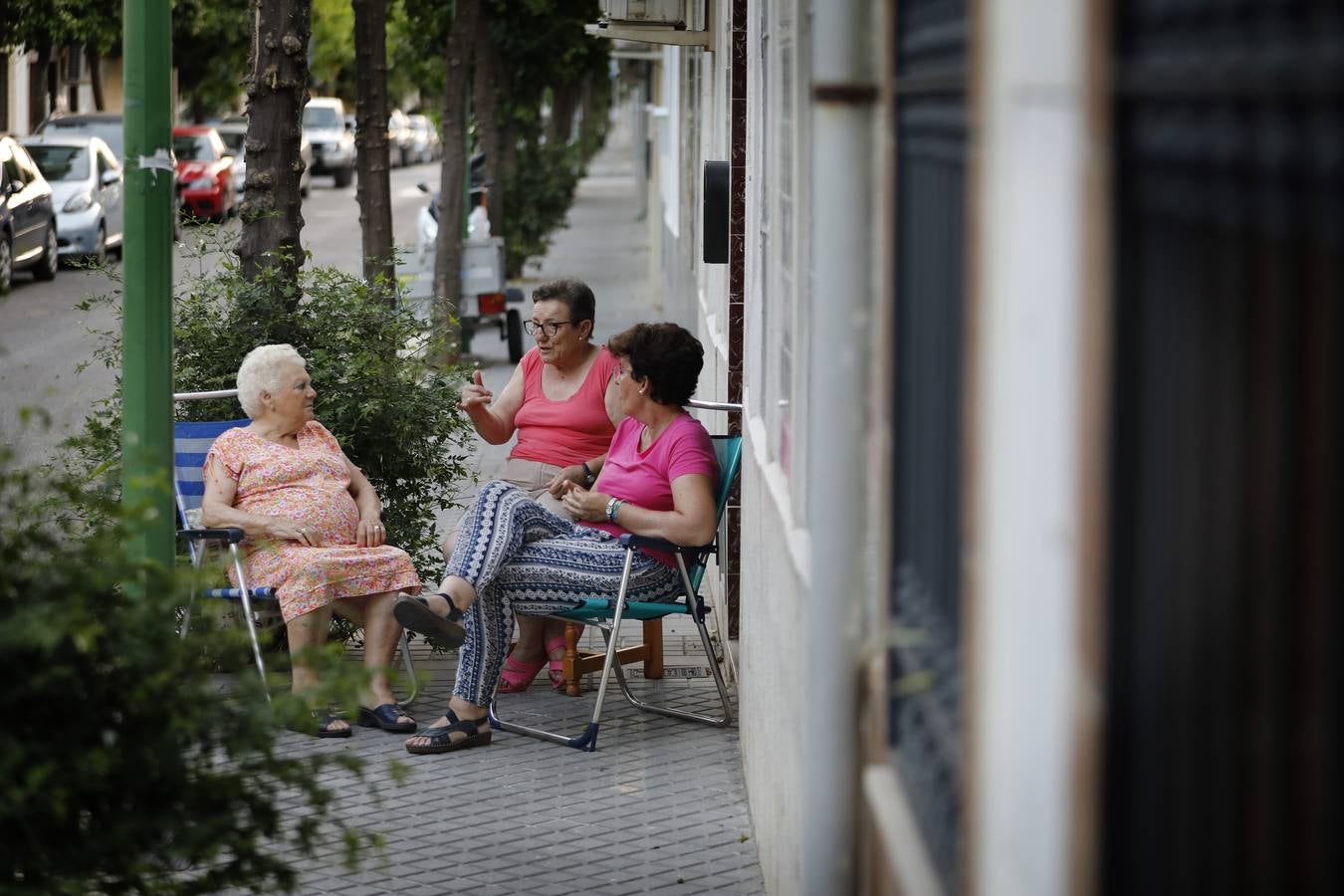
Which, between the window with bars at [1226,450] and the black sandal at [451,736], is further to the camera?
the black sandal at [451,736]

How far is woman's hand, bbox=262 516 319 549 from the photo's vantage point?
5777 mm

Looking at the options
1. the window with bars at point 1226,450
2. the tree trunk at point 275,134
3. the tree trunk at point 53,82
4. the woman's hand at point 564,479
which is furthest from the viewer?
the tree trunk at point 53,82

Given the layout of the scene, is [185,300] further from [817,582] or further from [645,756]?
[817,582]

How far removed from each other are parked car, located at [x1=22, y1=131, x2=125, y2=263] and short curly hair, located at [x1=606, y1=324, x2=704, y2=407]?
1712 centimetres

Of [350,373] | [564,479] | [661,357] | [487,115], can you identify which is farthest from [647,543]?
[487,115]

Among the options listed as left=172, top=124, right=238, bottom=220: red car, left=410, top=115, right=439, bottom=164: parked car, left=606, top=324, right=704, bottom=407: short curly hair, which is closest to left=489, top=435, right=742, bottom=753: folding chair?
left=606, top=324, right=704, bottom=407: short curly hair

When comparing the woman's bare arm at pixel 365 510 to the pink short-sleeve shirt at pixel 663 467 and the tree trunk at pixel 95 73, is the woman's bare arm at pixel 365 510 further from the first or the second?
the tree trunk at pixel 95 73

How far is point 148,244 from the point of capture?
15.4ft

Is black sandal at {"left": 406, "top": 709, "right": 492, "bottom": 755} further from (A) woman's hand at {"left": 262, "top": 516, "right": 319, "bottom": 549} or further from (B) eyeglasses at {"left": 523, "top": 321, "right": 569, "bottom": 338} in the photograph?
(B) eyeglasses at {"left": 523, "top": 321, "right": 569, "bottom": 338}

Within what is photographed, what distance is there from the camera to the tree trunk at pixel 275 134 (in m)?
7.32

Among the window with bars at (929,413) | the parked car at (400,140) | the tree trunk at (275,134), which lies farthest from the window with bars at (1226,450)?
the parked car at (400,140)

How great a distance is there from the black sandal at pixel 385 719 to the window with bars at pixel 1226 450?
451 cm

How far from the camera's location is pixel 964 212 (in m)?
2.01

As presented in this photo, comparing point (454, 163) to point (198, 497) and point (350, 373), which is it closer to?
point (350, 373)
